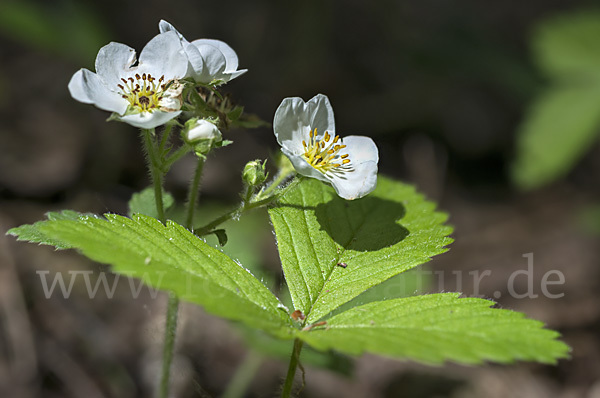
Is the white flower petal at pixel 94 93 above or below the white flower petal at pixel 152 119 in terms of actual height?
above

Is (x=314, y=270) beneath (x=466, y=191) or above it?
beneath

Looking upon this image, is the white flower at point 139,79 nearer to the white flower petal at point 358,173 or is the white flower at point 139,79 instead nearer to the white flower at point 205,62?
the white flower at point 205,62

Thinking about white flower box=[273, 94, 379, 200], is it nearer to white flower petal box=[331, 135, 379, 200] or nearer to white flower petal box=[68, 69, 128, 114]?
white flower petal box=[331, 135, 379, 200]

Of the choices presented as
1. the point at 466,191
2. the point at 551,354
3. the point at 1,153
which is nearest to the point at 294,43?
the point at 466,191

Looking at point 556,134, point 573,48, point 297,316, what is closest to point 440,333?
point 297,316

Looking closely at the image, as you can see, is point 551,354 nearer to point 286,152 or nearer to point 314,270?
point 314,270

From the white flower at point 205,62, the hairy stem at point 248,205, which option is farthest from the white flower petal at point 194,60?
the hairy stem at point 248,205
